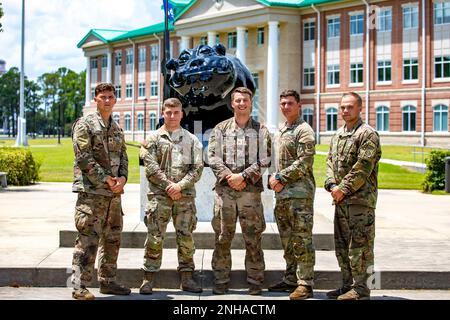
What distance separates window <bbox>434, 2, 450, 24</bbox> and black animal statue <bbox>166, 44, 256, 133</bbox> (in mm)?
40300

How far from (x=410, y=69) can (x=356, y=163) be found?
45.6m

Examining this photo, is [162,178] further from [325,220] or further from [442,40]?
[442,40]

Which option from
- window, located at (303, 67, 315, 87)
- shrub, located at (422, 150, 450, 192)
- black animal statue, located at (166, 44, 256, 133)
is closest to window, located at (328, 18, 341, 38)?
window, located at (303, 67, 315, 87)

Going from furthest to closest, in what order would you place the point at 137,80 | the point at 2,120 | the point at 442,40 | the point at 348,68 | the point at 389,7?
1. the point at 2,120
2. the point at 137,80
3. the point at 348,68
4. the point at 389,7
5. the point at 442,40

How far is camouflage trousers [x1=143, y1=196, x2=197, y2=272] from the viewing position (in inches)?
289

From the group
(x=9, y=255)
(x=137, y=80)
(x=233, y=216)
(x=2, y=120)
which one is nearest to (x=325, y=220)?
(x=233, y=216)

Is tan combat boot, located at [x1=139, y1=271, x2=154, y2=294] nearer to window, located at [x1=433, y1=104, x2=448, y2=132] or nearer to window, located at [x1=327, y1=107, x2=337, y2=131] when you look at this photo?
window, located at [x1=433, y1=104, x2=448, y2=132]

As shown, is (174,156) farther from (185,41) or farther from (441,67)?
(185,41)

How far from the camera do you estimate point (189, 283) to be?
759 cm

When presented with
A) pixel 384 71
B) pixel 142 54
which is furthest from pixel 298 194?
pixel 142 54

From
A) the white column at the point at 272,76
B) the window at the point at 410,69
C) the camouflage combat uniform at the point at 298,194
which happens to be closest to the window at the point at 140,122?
the white column at the point at 272,76

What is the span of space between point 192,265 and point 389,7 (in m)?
46.9

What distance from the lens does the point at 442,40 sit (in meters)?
47.9

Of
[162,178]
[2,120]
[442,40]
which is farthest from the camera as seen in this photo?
[2,120]
